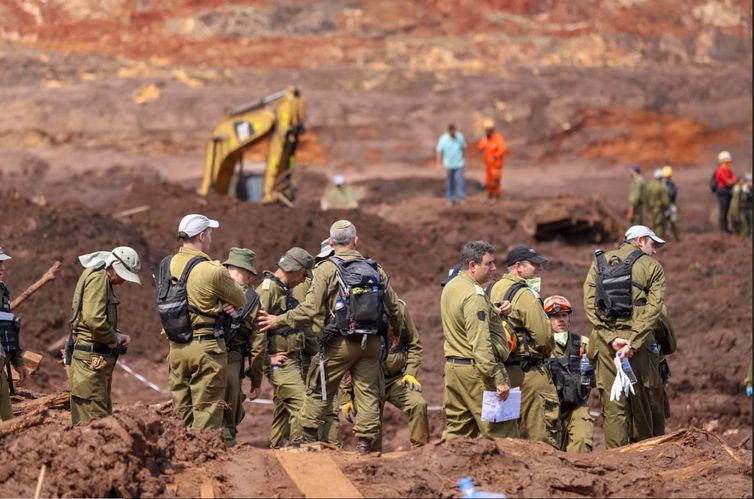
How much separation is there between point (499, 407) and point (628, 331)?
6.05ft

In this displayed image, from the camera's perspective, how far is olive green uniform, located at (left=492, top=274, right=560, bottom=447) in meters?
10.3

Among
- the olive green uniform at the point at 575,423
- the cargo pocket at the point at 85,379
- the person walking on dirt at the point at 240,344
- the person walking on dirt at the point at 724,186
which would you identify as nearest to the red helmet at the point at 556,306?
the olive green uniform at the point at 575,423

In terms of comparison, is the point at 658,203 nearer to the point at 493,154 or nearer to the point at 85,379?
the point at 493,154

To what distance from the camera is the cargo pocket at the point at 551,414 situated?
10633mm

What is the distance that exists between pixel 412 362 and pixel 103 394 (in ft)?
8.79

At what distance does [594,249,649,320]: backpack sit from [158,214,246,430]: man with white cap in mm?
3176

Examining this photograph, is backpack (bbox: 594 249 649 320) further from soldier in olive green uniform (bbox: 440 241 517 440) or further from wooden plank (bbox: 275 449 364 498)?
wooden plank (bbox: 275 449 364 498)

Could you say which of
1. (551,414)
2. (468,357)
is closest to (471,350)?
(468,357)

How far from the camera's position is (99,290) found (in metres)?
9.89

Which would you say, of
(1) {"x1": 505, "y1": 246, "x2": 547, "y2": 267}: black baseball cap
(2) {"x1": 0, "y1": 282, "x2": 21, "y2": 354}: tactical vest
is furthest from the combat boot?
(2) {"x1": 0, "y1": 282, "x2": 21, "y2": 354}: tactical vest

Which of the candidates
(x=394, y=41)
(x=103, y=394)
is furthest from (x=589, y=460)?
(x=394, y=41)

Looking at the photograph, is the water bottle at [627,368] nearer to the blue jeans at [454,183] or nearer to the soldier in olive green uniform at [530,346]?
the soldier in olive green uniform at [530,346]

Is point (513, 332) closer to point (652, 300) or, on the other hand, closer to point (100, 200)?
point (652, 300)

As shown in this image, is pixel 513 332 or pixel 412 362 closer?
pixel 513 332
